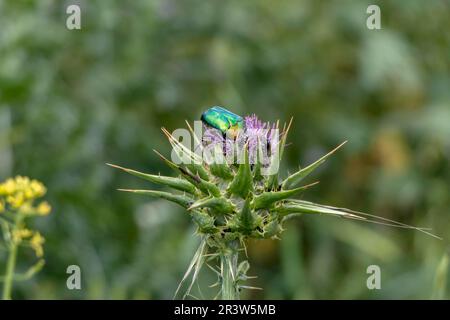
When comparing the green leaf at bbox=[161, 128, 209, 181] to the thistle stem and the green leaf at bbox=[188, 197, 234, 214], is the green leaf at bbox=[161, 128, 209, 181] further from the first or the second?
the thistle stem

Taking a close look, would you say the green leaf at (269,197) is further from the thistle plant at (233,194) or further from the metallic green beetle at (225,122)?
the metallic green beetle at (225,122)

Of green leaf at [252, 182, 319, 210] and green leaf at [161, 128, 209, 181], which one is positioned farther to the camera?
green leaf at [161, 128, 209, 181]

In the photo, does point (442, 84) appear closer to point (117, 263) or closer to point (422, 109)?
point (422, 109)

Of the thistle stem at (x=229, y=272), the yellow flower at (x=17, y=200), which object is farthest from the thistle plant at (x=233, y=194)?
the yellow flower at (x=17, y=200)

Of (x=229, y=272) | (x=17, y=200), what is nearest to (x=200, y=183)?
(x=229, y=272)

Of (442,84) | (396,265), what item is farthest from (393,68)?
(396,265)

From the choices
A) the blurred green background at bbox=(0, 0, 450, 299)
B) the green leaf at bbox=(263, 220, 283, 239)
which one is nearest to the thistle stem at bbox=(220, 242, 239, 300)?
the green leaf at bbox=(263, 220, 283, 239)
